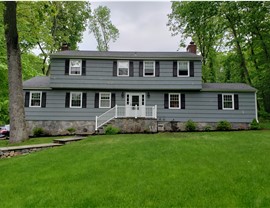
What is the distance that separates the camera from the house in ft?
55.0

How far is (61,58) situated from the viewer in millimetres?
16953

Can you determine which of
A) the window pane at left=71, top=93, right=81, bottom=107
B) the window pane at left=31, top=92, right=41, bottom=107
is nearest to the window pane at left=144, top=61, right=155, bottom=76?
the window pane at left=71, top=93, right=81, bottom=107

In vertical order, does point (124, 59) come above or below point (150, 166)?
above

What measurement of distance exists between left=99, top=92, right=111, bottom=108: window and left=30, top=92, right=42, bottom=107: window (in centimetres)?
454

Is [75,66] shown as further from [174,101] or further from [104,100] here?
[174,101]

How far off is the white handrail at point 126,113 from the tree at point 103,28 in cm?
1766

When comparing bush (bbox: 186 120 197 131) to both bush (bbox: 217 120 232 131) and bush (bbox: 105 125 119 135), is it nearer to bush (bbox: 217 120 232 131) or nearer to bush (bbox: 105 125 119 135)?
bush (bbox: 217 120 232 131)

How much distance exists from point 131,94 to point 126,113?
1.75 metres

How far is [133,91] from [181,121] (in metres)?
4.24

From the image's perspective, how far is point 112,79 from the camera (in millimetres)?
17125

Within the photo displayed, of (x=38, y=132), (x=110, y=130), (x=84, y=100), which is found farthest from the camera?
(x=84, y=100)

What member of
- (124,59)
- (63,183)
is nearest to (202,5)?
(124,59)

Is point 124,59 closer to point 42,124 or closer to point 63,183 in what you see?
point 42,124

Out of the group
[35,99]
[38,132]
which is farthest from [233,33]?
[38,132]
